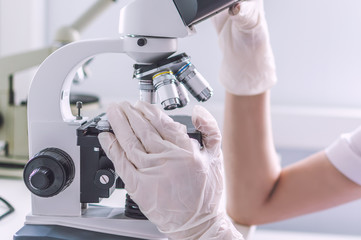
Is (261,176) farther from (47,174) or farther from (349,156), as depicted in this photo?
(47,174)

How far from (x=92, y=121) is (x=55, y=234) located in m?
0.22

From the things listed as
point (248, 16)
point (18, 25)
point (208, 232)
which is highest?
point (18, 25)

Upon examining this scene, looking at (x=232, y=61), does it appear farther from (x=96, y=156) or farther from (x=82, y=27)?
(x=96, y=156)

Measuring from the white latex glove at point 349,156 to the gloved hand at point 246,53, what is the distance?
0.31m

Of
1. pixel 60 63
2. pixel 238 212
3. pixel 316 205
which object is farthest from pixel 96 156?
pixel 316 205

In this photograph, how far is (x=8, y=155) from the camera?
47.9 inches

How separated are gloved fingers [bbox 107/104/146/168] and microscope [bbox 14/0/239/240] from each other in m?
0.03

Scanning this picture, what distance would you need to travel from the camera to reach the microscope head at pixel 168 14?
65 centimetres

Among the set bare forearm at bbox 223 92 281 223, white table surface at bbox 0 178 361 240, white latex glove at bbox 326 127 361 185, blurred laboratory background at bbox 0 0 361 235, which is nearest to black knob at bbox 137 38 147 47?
white table surface at bbox 0 178 361 240

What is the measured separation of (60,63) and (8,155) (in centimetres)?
62

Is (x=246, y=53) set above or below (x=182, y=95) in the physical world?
above

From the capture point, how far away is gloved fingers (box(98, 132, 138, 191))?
690 millimetres

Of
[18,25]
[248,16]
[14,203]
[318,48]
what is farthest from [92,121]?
[318,48]

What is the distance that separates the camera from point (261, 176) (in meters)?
1.37
